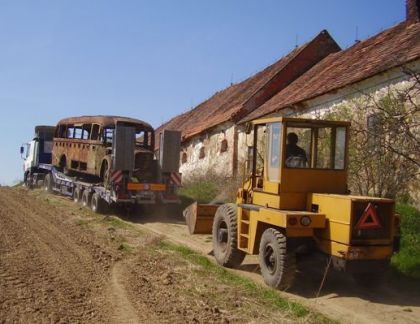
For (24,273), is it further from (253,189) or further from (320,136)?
(320,136)

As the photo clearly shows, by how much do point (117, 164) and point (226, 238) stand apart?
21.6 feet

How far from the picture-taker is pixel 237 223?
877cm

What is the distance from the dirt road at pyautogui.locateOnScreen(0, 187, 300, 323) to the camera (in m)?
5.86

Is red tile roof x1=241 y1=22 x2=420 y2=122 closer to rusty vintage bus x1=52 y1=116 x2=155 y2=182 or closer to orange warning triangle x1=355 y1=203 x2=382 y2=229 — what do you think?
rusty vintage bus x1=52 y1=116 x2=155 y2=182

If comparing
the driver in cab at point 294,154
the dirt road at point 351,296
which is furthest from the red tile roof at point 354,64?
the dirt road at point 351,296

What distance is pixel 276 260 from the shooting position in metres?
7.36

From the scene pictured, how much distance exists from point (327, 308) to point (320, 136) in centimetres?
274

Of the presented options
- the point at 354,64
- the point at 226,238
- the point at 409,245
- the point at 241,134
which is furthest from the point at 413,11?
the point at 226,238

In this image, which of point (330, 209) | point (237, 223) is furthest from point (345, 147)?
point (237, 223)

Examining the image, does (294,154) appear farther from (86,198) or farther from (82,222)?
(86,198)

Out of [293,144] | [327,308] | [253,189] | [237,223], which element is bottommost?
[327,308]

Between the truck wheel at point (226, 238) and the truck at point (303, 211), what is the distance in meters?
0.02

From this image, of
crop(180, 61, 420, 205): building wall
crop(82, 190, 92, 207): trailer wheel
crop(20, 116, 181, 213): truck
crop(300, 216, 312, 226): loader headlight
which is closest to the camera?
crop(300, 216, 312, 226): loader headlight

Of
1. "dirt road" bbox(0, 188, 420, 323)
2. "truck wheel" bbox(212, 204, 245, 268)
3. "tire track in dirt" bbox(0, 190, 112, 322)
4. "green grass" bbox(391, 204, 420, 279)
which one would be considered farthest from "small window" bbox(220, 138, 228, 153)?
"truck wheel" bbox(212, 204, 245, 268)
